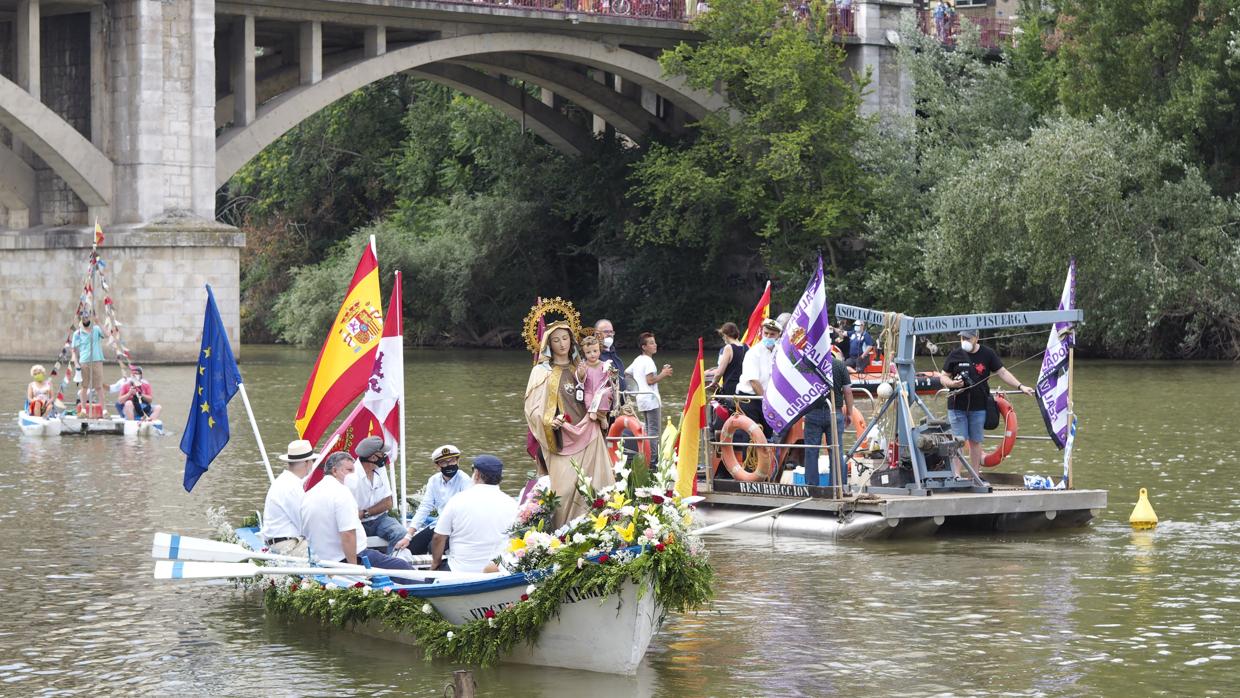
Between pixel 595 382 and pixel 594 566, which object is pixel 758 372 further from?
pixel 594 566

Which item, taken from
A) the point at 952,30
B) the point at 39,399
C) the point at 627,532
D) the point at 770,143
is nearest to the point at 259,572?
the point at 627,532

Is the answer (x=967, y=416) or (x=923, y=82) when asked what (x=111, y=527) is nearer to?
(x=967, y=416)

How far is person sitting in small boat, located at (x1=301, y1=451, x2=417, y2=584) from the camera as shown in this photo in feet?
42.9

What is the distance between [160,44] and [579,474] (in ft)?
110

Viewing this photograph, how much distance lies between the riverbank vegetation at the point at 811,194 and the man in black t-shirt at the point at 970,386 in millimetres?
24871

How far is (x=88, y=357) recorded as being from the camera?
94.8ft

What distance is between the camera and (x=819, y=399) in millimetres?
17219

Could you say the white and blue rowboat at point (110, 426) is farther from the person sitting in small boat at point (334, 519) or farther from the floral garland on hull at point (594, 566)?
the floral garland on hull at point (594, 566)

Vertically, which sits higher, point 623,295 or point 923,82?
point 923,82

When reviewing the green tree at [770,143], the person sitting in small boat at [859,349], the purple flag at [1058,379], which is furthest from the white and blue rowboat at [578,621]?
the green tree at [770,143]

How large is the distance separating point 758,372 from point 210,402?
524cm

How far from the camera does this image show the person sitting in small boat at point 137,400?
2889 cm

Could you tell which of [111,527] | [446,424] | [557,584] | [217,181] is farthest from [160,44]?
[557,584]

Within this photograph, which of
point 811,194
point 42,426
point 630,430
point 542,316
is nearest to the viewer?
point 542,316
